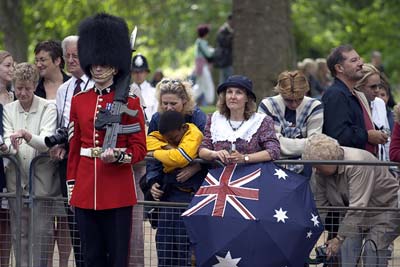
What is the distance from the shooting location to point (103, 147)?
8.96 meters

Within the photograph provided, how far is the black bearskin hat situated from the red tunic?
0.23 metres

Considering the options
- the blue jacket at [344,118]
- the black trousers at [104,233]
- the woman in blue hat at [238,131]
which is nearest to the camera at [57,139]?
the black trousers at [104,233]

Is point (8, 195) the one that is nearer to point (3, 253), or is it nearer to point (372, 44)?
point (3, 253)

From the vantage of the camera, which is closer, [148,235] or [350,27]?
[148,235]

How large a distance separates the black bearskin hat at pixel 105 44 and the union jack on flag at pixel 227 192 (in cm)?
109

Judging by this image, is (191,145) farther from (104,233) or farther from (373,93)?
(373,93)

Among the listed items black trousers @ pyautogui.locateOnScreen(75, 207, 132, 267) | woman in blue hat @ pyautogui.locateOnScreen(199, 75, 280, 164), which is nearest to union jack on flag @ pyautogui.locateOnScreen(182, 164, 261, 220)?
woman in blue hat @ pyautogui.locateOnScreen(199, 75, 280, 164)

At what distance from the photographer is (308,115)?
400 inches

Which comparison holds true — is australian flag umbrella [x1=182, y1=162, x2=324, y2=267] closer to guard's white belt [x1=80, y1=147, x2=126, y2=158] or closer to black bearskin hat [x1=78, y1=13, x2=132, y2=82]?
guard's white belt [x1=80, y1=147, x2=126, y2=158]

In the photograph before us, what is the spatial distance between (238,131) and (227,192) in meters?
0.54

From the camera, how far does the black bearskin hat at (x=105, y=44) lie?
9.15m

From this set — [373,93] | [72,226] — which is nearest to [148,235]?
[72,226]

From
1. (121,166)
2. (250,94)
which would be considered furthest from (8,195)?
(250,94)

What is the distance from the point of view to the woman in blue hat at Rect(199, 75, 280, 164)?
370 inches
